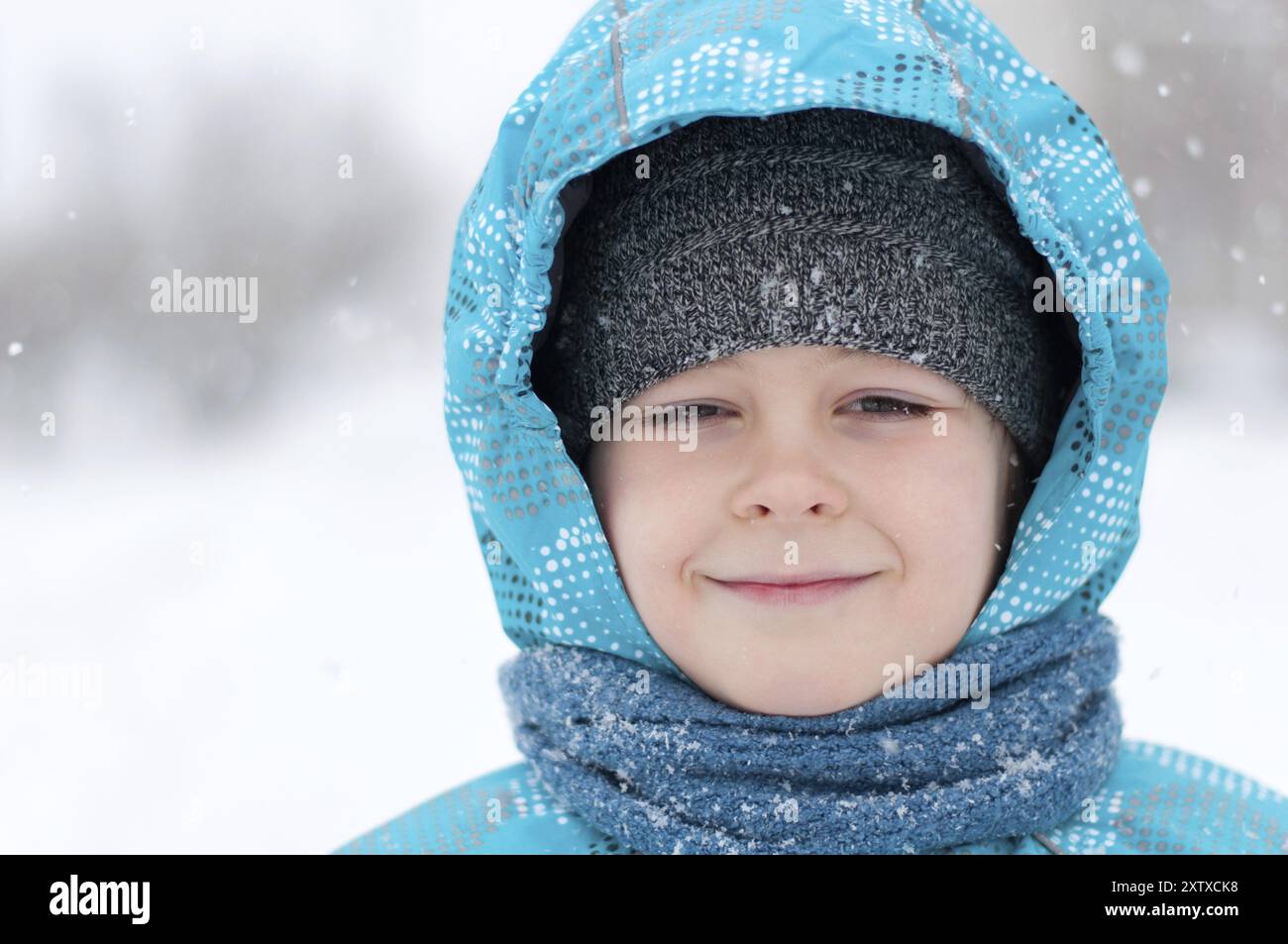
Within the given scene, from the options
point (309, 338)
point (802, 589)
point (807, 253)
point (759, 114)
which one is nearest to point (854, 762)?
point (802, 589)

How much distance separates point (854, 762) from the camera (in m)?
1.27

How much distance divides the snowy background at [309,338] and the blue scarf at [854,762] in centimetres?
128

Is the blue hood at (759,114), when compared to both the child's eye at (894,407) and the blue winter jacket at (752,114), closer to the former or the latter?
the blue winter jacket at (752,114)

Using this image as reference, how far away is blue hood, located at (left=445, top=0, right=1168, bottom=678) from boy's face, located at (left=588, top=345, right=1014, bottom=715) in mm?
70

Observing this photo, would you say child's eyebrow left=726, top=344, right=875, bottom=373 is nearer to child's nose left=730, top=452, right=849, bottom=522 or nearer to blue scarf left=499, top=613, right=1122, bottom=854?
child's nose left=730, top=452, right=849, bottom=522

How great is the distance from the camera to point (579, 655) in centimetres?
140

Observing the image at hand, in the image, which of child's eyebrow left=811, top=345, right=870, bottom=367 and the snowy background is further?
the snowy background

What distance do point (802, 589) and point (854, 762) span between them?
174 mm

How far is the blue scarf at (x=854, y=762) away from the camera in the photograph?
126cm

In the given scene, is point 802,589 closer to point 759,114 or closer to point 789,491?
point 789,491

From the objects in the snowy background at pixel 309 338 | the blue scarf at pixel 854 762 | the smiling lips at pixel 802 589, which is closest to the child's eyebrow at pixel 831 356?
the smiling lips at pixel 802 589

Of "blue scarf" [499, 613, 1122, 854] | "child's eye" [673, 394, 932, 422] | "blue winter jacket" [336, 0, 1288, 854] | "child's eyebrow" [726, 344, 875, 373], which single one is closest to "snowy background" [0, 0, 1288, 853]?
"blue winter jacket" [336, 0, 1288, 854]

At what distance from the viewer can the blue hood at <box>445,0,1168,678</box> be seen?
3.92 feet

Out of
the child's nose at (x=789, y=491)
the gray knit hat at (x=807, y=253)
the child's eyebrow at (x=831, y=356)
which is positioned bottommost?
the child's nose at (x=789, y=491)
